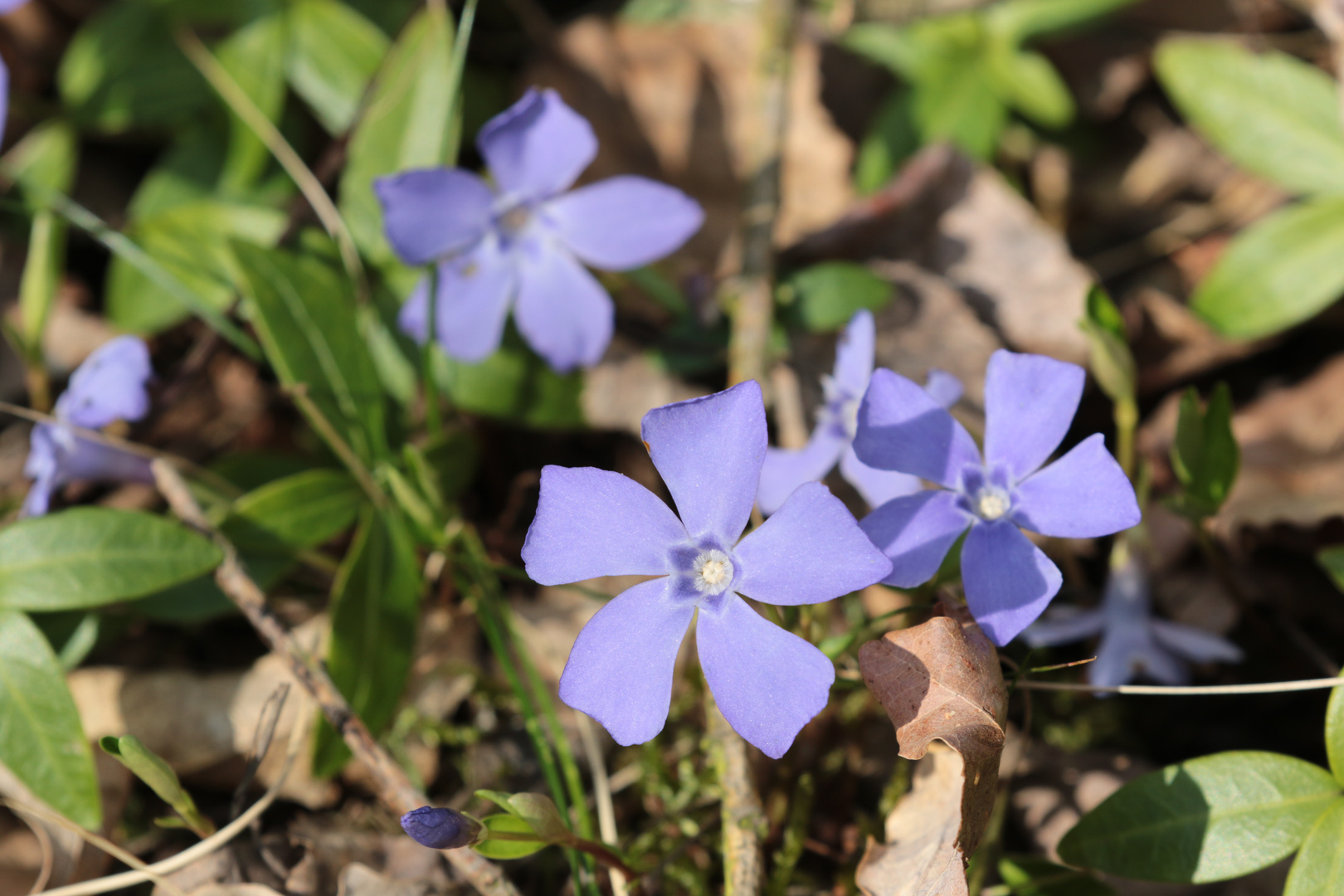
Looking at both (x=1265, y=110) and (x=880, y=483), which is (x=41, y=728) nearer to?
(x=880, y=483)

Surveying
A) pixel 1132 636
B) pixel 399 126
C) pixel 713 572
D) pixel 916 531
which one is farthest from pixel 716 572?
pixel 399 126

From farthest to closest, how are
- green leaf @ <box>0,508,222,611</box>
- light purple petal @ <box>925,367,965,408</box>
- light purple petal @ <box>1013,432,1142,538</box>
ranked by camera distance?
green leaf @ <box>0,508,222,611</box>
light purple petal @ <box>925,367,965,408</box>
light purple petal @ <box>1013,432,1142,538</box>

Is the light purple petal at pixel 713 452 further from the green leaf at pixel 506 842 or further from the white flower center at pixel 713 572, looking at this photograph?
the green leaf at pixel 506 842

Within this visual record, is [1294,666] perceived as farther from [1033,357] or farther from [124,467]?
[124,467]

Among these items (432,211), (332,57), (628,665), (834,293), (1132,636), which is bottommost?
(1132,636)

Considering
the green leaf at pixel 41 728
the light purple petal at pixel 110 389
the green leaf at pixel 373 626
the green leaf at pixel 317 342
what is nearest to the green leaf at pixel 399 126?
the green leaf at pixel 317 342

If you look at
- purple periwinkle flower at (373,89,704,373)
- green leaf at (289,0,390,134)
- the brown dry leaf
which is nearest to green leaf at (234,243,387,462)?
purple periwinkle flower at (373,89,704,373)

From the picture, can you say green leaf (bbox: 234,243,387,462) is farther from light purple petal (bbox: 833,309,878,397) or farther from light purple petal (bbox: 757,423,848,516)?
light purple petal (bbox: 833,309,878,397)

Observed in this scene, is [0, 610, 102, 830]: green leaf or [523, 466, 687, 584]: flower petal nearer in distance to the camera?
[523, 466, 687, 584]: flower petal
